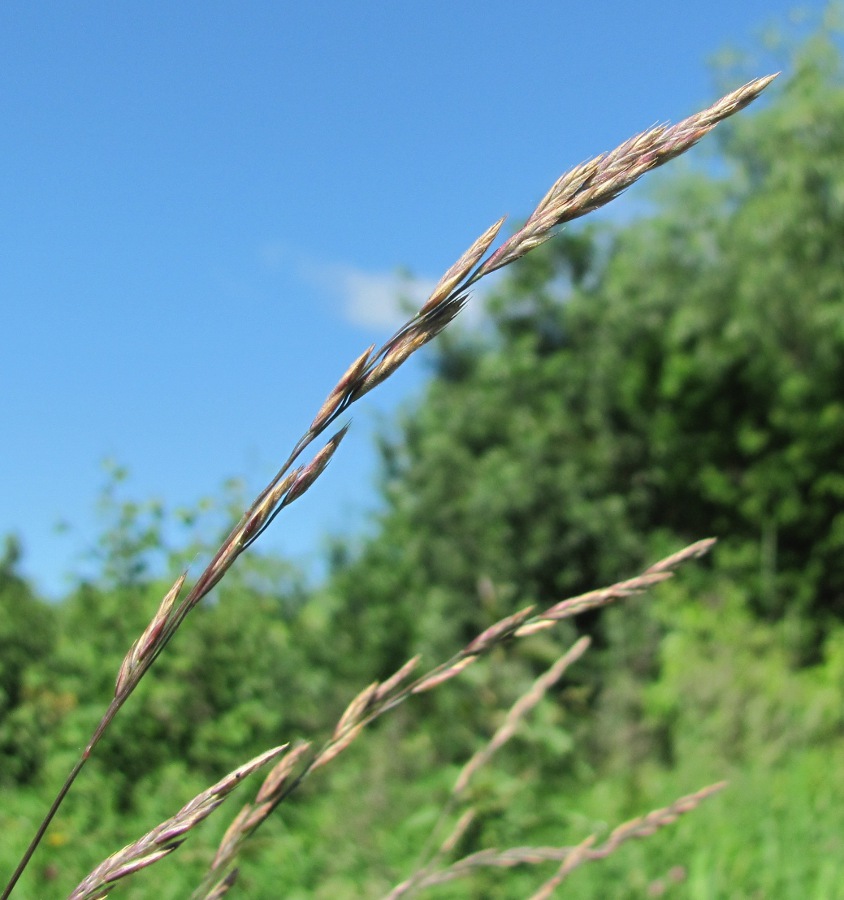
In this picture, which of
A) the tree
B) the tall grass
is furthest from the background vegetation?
the tall grass

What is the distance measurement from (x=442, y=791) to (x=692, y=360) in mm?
9204

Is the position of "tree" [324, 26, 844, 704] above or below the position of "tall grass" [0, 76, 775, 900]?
above

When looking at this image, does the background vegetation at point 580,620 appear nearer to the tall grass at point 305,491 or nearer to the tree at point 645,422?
the tree at point 645,422

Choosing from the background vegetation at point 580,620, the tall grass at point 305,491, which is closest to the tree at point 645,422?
the background vegetation at point 580,620

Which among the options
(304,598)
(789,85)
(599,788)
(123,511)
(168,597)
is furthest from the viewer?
(789,85)

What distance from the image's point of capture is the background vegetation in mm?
4148

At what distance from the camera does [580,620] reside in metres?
11.9

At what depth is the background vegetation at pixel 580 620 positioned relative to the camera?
13.6 ft

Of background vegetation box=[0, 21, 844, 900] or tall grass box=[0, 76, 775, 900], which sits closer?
tall grass box=[0, 76, 775, 900]

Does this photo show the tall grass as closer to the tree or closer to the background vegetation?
the background vegetation

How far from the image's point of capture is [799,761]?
627cm

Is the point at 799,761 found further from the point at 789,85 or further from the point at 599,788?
the point at 789,85

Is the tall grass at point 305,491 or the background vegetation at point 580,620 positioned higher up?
the background vegetation at point 580,620

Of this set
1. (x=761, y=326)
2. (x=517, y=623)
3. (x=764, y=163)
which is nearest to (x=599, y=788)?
(x=517, y=623)
